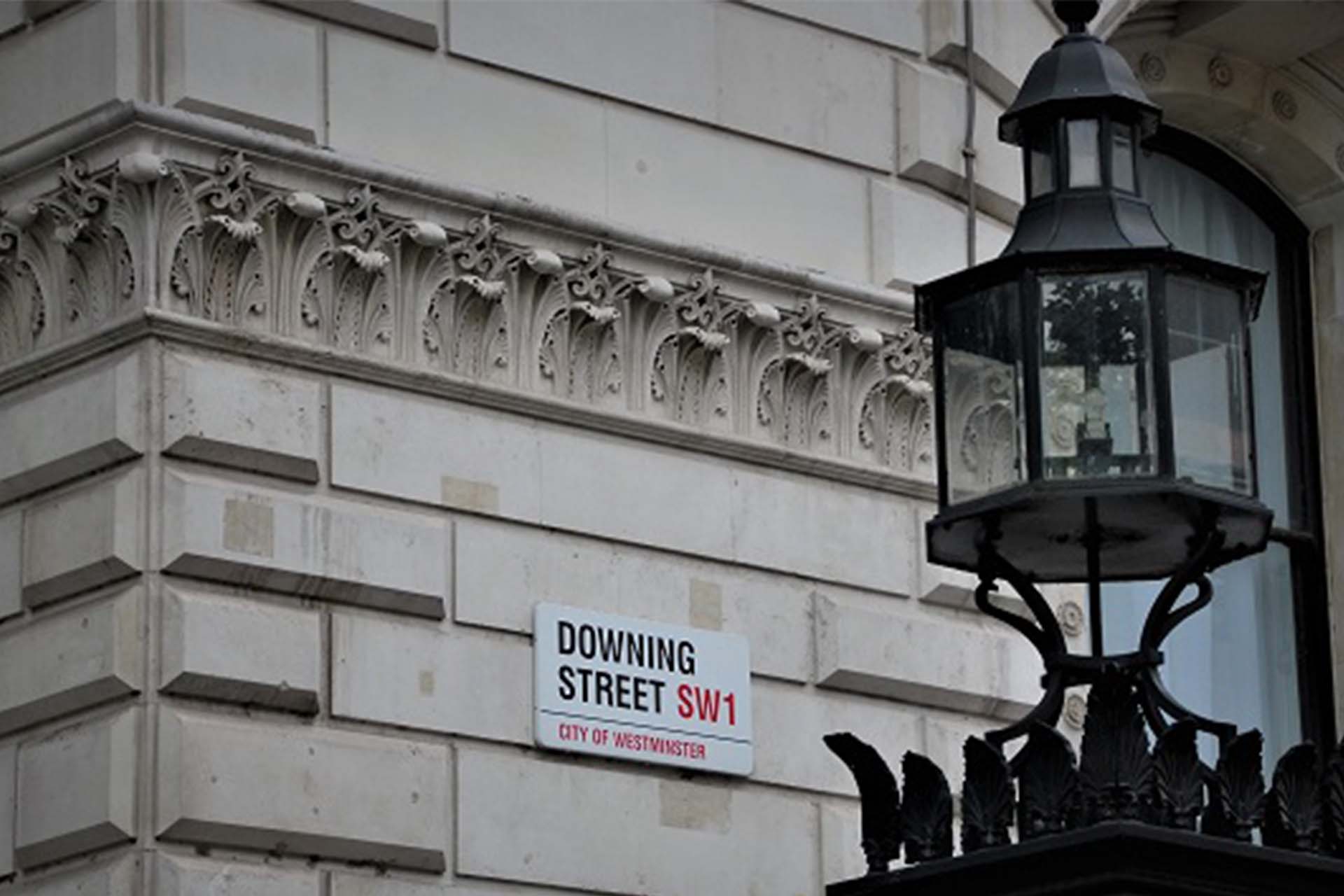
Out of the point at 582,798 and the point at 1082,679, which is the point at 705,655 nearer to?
the point at 582,798

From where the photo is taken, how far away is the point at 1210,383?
28.6ft

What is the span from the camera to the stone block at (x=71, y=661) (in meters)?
10.2

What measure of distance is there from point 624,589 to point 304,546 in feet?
3.72

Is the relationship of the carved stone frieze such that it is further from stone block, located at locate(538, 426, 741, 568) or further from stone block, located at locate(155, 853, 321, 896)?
stone block, located at locate(155, 853, 321, 896)

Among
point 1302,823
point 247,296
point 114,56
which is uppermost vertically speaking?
point 114,56

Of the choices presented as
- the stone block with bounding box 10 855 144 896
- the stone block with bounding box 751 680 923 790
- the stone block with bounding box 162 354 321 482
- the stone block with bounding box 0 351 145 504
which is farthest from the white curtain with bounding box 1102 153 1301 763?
the stone block with bounding box 10 855 144 896

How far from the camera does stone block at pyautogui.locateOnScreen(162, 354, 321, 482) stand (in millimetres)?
10320

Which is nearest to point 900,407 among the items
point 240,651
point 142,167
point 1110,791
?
point 240,651

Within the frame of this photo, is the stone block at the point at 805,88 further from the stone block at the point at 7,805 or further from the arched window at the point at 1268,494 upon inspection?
the stone block at the point at 7,805

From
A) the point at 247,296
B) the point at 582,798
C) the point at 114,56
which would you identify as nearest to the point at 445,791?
the point at 582,798

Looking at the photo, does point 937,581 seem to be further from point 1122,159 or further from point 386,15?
point 1122,159

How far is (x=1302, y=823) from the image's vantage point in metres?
8.41

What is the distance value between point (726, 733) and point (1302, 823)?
3.16m

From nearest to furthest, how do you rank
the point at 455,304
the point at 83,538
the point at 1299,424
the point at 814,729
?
the point at 83,538, the point at 455,304, the point at 814,729, the point at 1299,424
